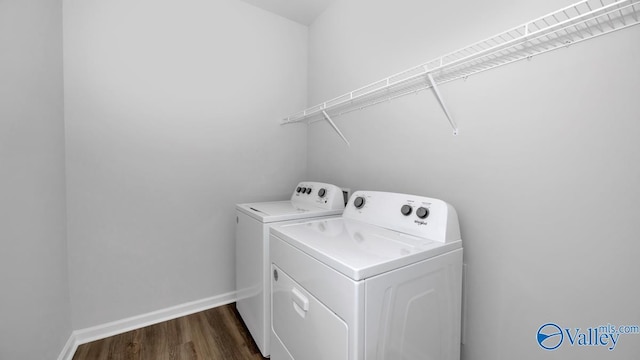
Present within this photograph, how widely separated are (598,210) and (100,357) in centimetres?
259

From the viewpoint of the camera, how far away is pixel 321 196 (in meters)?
1.92

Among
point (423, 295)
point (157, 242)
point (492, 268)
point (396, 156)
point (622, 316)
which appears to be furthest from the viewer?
point (157, 242)

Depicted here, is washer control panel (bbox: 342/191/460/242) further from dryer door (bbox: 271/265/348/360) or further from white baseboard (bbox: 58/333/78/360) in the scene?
white baseboard (bbox: 58/333/78/360)

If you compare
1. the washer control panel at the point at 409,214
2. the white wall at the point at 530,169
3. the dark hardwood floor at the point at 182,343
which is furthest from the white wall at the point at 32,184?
the white wall at the point at 530,169

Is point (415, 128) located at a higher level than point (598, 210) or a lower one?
higher

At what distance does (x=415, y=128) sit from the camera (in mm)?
1489

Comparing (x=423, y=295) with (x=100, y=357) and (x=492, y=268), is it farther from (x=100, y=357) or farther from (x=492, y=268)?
(x=100, y=357)

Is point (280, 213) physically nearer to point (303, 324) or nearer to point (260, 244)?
point (260, 244)

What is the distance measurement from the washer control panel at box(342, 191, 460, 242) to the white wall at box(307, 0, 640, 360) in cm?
18

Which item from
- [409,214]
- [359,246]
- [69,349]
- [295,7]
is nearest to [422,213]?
[409,214]

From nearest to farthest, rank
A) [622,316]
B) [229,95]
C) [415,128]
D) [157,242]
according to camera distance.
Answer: [622,316] < [415,128] < [157,242] < [229,95]

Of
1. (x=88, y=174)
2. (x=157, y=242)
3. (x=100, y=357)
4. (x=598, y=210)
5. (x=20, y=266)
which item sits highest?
(x=88, y=174)

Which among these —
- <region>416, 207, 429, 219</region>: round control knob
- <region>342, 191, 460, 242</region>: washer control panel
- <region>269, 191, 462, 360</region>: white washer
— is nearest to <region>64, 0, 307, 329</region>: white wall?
<region>269, 191, 462, 360</region>: white washer

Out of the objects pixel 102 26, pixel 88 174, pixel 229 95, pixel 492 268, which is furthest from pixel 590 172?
pixel 102 26
